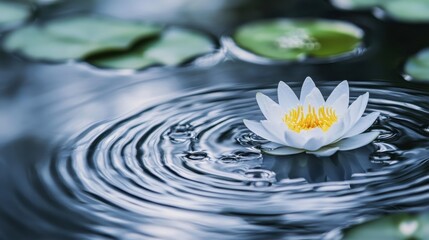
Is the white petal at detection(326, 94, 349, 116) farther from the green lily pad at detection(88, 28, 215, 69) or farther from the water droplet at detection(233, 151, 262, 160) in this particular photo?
the green lily pad at detection(88, 28, 215, 69)

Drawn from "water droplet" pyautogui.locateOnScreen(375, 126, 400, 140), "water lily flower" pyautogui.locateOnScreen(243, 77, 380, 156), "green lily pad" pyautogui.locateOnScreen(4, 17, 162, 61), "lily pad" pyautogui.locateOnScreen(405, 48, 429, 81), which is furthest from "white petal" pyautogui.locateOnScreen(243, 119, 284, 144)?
"green lily pad" pyautogui.locateOnScreen(4, 17, 162, 61)

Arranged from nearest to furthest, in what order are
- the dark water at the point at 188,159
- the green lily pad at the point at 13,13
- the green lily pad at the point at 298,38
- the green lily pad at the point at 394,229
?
the green lily pad at the point at 394,229 < the dark water at the point at 188,159 < the green lily pad at the point at 298,38 < the green lily pad at the point at 13,13

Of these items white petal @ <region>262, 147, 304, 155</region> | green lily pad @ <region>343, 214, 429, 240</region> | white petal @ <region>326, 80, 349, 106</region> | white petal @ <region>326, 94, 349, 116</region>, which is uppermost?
white petal @ <region>326, 80, 349, 106</region>

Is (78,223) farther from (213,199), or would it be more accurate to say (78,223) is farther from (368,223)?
(368,223)

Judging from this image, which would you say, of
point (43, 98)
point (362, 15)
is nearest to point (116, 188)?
point (43, 98)

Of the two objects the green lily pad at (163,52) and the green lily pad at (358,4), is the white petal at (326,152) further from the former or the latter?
the green lily pad at (358,4)

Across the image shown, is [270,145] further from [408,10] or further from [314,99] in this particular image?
[408,10]

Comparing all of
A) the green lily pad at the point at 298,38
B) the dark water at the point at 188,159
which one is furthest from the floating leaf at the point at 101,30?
the green lily pad at the point at 298,38
